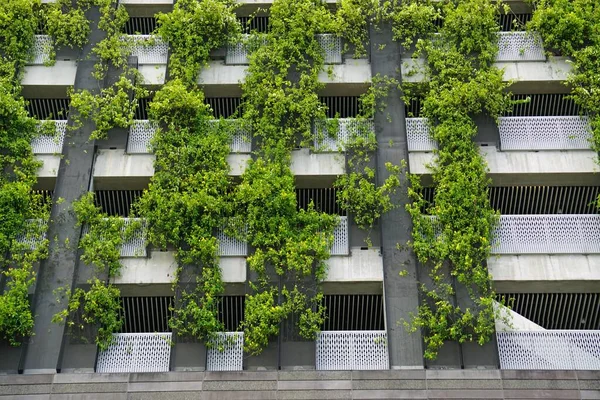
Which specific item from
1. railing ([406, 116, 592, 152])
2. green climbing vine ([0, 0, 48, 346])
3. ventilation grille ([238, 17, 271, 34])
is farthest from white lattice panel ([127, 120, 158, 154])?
railing ([406, 116, 592, 152])

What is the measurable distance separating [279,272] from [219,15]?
11.7m

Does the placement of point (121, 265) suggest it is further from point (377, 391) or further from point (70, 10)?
point (70, 10)

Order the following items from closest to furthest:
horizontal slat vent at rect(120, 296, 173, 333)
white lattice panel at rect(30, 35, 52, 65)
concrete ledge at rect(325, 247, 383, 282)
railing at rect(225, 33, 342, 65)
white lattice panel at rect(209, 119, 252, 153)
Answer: concrete ledge at rect(325, 247, 383, 282), horizontal slat vent at rect(120, 296, 173, 333), white lattice panel at rect(209, 119, 252, 153), railing at rect(225, 33, 342, 65), white lattice panel at rect(30, 35, 52, 65)

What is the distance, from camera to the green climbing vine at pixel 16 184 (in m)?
27.0

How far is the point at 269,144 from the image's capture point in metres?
30.4

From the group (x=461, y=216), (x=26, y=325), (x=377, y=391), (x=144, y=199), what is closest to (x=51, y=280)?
(x=26, y=325)

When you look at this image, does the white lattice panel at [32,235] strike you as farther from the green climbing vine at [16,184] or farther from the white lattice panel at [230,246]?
the white lattice panel at [230,246]

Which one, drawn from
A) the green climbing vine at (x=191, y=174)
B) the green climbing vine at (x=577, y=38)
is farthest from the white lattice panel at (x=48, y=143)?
the green climbing vine at (x=577, y=38)

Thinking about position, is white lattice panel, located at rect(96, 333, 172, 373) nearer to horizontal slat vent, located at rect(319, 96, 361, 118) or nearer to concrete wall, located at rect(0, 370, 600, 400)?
concrete wall, located at rect(0, 370, 600, 400)

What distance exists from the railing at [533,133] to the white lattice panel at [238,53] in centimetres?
735

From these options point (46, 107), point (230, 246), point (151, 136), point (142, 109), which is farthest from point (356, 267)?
point (46, 107)

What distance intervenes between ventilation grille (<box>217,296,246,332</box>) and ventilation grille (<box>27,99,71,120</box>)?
36.7ft

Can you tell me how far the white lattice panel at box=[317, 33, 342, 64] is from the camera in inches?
1297

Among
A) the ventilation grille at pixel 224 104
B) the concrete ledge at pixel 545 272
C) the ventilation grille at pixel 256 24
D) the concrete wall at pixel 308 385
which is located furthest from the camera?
the ventilation grille at pixel 256 24
